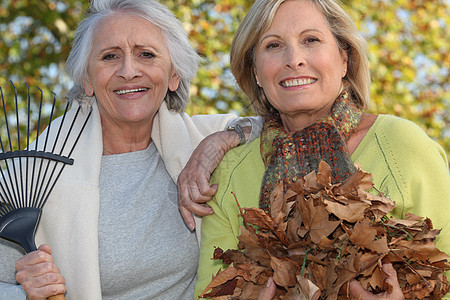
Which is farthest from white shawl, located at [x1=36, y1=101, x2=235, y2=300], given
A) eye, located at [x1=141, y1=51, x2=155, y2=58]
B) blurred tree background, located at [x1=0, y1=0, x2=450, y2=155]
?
blurred tree background, located at [x1=0, y1=0, x2=450, y2=155]

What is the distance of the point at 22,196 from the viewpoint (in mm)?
2119

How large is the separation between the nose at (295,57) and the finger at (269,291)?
2.63 ft

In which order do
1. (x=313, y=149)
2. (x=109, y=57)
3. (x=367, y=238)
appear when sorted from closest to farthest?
(x=367, y=238), (x=313, y=149), (x=109, y=57)

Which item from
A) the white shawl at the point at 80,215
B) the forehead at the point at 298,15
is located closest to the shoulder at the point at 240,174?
the white shawl at the point at 80,215

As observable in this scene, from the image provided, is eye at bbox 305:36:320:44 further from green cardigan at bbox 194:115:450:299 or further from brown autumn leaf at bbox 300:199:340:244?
brown autumn leaf at bbox 300:199:340:244

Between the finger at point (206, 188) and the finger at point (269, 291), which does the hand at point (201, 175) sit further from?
the finger at point (269, 291)

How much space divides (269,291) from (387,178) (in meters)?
0.62

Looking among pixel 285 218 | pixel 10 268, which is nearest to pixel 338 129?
pixel 285 218

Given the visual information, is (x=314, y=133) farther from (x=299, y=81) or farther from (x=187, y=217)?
(x=187, y=217)

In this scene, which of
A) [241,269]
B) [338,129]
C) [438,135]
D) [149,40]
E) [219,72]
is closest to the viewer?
[241,269]

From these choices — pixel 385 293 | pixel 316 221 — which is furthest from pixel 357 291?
pixel 316 221

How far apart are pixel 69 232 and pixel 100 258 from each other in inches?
6.4

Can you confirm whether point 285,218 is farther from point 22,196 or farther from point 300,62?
point 22,196

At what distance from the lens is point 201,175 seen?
213 cm
